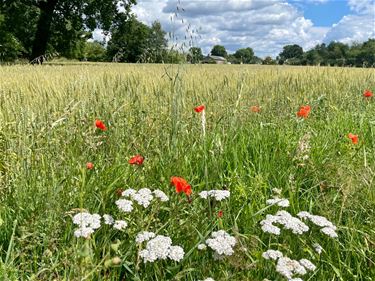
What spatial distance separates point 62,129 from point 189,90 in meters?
2.69

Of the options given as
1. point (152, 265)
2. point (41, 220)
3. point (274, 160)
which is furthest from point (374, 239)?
point (41, 220)

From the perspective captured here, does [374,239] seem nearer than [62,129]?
Yes

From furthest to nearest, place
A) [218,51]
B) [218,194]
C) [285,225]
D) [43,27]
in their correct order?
[43,27], [218,51], [218,194], [285,225]

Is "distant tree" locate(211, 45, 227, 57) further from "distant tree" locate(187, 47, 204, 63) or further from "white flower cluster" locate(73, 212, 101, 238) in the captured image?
"white flower cluster" locate(73, 212, 101, 238)

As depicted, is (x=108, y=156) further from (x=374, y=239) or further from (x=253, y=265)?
(x=374, y=239)

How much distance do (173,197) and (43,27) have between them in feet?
82.5

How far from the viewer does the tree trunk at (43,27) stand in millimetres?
24219

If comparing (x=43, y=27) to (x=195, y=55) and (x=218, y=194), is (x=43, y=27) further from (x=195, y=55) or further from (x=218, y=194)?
(x=218, y=194)

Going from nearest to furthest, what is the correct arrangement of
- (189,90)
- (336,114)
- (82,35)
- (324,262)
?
(324,262) → (336,114) → (189,90) → (82,35)

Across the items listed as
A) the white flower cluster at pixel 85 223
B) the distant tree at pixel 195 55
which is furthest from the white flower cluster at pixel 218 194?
the distant tree at pixel 195 55

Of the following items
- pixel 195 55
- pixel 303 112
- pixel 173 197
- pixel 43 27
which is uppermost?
pixel 43 27

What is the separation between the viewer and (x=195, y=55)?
2922 millimetres

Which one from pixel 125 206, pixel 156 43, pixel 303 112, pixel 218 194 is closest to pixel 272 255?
pixel 218 194

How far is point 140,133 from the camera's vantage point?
115 inches
